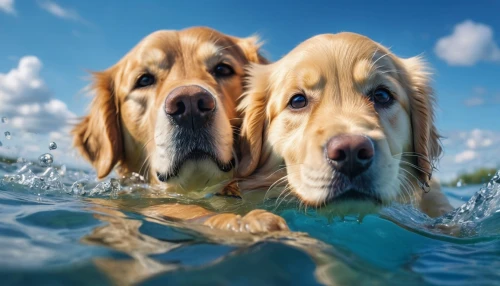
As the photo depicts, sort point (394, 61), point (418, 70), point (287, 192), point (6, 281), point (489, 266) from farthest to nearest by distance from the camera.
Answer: point (418, 70)
point (394, 61)
point (287, 192)
point (489, 266)
point (6, 281)

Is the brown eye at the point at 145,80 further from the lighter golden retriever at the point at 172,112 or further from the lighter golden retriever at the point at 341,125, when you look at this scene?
the lighter golden retriever at the point at 341,125

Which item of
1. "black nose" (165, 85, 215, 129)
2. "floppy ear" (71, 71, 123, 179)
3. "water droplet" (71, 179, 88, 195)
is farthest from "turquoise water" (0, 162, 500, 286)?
"water droplet" (71, 179, 88, 195)

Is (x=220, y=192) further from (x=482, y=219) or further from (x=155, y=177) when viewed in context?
(x=482, y=219)

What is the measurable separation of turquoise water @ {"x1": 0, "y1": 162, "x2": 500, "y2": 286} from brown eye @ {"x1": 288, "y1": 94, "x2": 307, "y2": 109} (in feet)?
2.80

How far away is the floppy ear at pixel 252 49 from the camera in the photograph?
5.71 metres

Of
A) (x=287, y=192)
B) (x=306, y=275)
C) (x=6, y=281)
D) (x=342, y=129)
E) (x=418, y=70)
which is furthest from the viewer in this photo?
(x=418, y=70)

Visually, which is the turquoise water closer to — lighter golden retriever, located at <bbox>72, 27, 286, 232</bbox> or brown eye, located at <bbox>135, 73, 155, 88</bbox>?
lighter golden retriever, located at <bbox>72, 27, 286, 232</bbox>

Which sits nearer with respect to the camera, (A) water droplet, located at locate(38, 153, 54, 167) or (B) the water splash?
(B) the water splash

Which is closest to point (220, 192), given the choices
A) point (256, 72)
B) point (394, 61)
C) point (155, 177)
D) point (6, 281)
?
point (155, 177)

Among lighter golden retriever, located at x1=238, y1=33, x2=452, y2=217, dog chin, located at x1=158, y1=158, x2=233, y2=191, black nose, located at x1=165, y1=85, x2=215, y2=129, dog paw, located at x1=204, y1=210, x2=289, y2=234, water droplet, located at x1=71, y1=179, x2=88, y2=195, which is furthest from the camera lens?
water droplet, located at x1=71, y1=179, x2=88, y2=195

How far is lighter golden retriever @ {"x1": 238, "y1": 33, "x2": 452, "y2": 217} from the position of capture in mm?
3400

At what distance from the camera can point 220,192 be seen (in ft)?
15.8

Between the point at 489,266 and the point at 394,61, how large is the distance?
2.18 m

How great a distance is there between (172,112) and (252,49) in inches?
74.3
